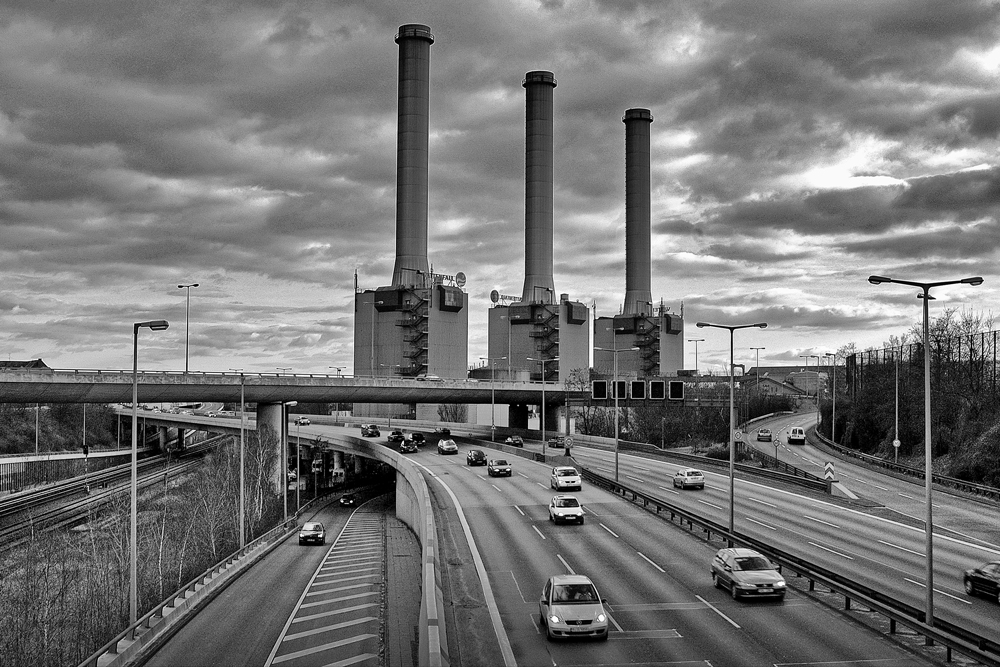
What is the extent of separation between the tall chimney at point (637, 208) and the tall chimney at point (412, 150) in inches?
1661

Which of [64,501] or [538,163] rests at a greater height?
[538,163]

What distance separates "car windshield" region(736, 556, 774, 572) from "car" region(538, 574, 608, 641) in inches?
255

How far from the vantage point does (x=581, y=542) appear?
130 feet

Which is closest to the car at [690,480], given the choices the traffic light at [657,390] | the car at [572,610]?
the traffic light at [657,390]

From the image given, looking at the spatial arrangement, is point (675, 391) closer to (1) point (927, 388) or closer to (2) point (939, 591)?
(2) point (939, 591)

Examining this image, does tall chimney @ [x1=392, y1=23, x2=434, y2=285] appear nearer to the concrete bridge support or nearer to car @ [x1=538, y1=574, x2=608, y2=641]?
the concrete bridge support

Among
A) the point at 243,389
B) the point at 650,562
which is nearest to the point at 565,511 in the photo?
the point at 650,562

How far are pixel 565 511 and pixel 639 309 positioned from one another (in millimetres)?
121691

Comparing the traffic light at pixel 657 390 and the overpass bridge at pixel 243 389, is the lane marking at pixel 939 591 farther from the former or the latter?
the traffic light at pixel 657 390

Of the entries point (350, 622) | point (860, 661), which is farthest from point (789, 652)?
point (350, 622)

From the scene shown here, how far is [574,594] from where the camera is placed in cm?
2439

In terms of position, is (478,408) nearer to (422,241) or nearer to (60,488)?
Result: (422,241)

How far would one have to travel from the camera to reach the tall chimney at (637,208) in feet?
511

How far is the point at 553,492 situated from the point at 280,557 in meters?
18.3
